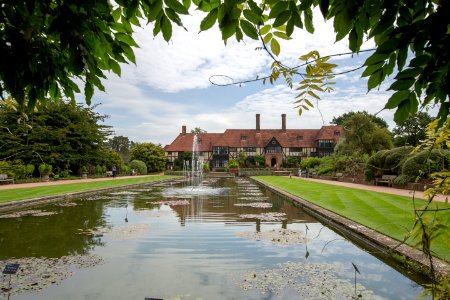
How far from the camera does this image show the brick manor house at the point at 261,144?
216 feet

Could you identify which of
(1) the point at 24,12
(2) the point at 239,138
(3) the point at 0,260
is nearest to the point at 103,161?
(2) the point at 239,138

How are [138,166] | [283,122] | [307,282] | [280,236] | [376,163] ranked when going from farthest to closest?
[283,122], [138,166], [376,163], [280,236], [307,282]

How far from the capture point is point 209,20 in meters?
2.12

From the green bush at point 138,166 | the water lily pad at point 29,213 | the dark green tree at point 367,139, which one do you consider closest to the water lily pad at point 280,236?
the water lily pad at point 29,213

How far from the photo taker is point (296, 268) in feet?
19.9

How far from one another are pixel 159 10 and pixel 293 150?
219 feet

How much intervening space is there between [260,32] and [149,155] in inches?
2189

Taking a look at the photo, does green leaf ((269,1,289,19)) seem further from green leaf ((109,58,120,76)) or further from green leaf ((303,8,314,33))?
green leaf ((109,58,120,76))

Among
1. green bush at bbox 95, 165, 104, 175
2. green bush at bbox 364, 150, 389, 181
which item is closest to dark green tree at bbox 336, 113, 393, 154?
green bush at bbox 364, 150, 389, 181

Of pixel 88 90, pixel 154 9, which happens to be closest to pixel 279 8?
pixel 154 9

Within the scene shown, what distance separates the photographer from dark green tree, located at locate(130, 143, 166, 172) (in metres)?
56.3

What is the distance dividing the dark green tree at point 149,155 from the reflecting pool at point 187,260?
148 feet

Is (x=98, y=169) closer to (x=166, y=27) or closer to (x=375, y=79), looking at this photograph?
(x=166, y=27)

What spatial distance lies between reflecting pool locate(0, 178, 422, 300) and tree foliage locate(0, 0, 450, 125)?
2556mm
